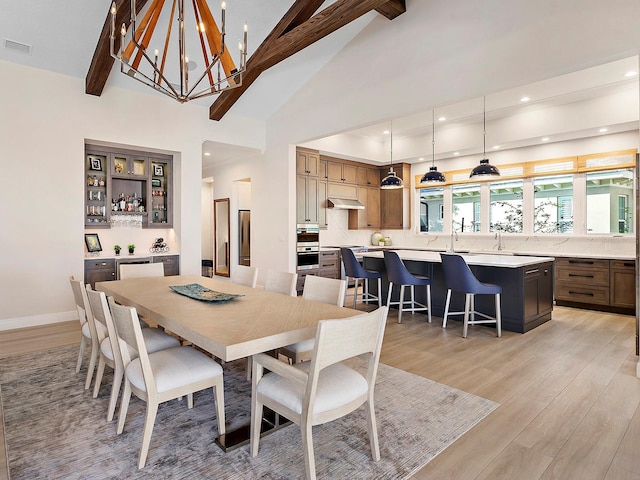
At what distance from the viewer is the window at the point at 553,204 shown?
6273mm

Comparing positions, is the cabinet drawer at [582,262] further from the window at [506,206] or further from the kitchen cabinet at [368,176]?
the kitchen cabinet at [368,176]

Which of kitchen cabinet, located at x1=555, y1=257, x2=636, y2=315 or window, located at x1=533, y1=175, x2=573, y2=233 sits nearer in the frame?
kitchen cabinet, located at x1=555, y1=257, x2=636, y2=315

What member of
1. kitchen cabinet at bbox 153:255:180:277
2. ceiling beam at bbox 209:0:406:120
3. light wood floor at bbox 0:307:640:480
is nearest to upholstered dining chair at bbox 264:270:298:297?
light wood floor at bbox 0:307:640:480

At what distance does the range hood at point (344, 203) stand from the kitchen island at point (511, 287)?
8.45 ft

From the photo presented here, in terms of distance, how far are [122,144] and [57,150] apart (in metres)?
0.82

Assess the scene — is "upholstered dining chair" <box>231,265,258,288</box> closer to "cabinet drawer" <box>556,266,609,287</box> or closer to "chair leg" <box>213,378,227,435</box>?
"chair leg" <box>213,378,227,435</box>

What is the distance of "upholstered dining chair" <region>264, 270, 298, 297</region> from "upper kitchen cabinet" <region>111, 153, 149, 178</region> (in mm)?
3725

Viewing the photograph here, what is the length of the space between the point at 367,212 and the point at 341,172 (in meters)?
1.20

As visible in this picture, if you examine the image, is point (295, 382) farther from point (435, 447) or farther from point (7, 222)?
point (7, 222)

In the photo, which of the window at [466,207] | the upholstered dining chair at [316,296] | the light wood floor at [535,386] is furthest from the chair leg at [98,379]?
the window at [466,207]

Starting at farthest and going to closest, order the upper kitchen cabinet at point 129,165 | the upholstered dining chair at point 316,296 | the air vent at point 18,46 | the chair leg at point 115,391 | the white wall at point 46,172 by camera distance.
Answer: the upper kitchen cabinet at point 129,165
the white wall at point 46,172
the air vent at point 18,46
the upholstered dining chair at point 316,296
the chair leg at point 115,391

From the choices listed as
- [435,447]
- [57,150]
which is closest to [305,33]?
[57,150]

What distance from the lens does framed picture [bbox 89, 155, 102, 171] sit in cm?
551

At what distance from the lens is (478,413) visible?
8.08 feet
